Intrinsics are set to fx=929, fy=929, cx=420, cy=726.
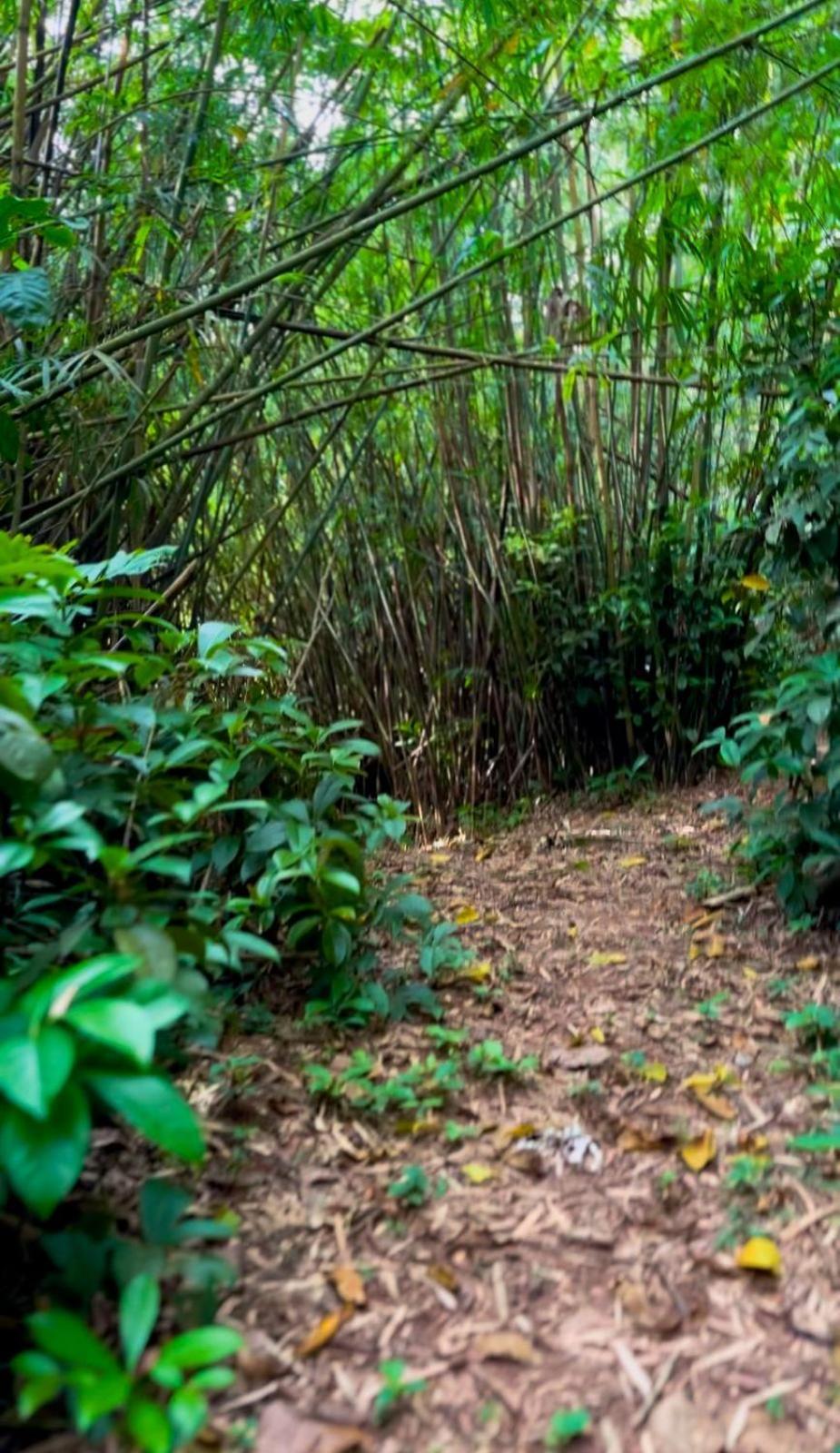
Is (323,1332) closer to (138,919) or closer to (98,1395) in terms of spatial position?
(98,1395)

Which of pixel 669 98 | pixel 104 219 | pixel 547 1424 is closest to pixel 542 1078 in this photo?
pixel 547 1424

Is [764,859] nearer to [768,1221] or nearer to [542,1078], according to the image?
[542,1078]

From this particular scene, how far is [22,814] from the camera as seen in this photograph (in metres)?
0.93

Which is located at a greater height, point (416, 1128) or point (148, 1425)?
point (148, 1425)

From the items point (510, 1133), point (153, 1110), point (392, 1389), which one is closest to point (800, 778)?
point (510, 1133)

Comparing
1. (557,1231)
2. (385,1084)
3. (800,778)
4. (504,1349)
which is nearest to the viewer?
(504,1349)

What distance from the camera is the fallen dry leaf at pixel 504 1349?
858mm

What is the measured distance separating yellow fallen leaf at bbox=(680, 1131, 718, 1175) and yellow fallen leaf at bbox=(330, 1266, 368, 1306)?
0.43 meters

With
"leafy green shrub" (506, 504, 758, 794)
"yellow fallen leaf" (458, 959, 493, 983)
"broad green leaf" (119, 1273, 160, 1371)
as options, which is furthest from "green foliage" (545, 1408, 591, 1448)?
"leafy green shrub" (506, 504, 758, 794)

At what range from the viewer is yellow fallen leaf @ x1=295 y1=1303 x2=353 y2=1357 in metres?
0.85

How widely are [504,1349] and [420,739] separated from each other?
2.05 metres

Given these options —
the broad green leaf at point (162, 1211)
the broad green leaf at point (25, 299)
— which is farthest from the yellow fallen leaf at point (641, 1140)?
the broad green leaf at point (25, 299)

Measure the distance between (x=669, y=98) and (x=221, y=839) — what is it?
219 centimetres

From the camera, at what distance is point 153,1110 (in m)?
0.71
